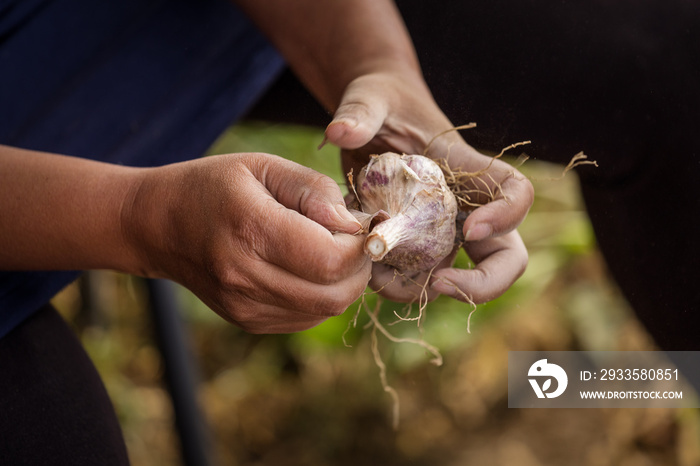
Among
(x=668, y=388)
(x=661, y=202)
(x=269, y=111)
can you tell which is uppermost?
(x=269, y=111)

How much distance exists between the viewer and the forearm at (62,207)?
0.46 metres

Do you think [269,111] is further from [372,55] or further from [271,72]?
[372,55]

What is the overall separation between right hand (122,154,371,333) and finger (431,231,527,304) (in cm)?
7

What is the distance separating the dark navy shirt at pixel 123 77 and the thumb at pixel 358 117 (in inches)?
9.7

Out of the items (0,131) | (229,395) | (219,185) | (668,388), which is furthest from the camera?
(229,395)

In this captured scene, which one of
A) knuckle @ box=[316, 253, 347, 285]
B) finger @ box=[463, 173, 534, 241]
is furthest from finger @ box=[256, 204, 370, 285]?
finger @ box=[463, 173, 534, 241]

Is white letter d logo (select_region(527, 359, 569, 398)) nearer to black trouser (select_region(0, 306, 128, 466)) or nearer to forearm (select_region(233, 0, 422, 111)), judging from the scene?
forearm (select_region(233, 0, 422, 111))

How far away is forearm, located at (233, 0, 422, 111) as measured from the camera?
47 centimetres

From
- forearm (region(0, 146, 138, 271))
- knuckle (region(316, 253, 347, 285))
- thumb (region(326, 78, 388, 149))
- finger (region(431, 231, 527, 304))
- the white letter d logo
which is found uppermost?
forearm (region(0, 146, 138, 271))

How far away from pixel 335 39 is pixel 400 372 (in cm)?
51

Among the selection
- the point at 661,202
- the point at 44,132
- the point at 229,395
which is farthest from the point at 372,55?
the point at 229,395

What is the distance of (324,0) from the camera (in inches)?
22.0

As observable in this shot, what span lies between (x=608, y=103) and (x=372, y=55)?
7.7 inches

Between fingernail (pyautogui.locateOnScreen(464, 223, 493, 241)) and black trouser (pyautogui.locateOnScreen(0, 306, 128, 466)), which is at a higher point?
black trouser (pyautogui.locateOnScreen(0, 306, 128, 466))
